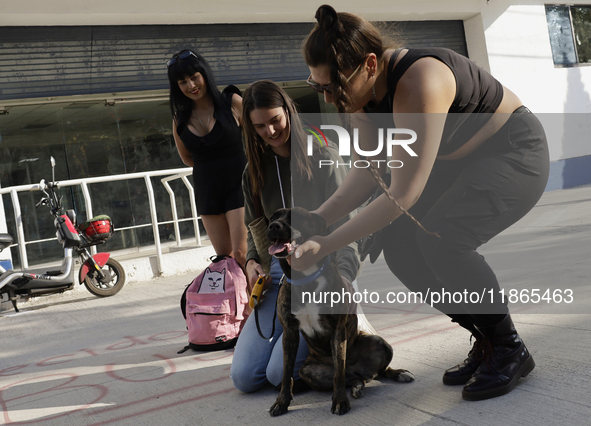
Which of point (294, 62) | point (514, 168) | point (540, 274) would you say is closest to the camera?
point (514, 168)

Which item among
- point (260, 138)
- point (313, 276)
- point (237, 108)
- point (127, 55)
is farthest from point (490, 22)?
point (313, 276)

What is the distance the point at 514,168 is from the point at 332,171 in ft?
3.07

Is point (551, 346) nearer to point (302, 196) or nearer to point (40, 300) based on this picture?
point (302, 196)

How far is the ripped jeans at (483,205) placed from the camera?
203cm

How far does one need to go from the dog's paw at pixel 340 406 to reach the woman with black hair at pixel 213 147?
5.82 ft

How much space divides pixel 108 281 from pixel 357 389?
15.2 ft

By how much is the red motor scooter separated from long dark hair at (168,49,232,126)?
2.67m

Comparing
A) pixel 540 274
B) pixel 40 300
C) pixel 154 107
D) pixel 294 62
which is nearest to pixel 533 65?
pixel 294 62

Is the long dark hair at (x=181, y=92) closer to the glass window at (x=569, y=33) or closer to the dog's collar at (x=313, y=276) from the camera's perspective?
the dog's collar at (x=313, y=276)

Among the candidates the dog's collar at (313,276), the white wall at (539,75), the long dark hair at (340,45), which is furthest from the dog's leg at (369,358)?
the white wall at (539,75)

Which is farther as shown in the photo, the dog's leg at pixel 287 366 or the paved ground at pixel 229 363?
the dog's leg at pixel 287 366

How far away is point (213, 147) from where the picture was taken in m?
3.72

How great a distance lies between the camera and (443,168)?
2295 mm

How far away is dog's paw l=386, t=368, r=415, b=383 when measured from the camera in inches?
93.5
